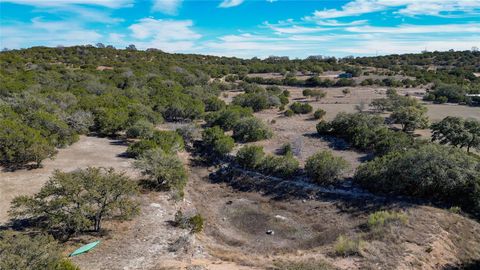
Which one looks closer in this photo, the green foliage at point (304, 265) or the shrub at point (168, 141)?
the green foliage at point (304, 265)

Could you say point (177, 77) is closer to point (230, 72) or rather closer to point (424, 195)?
point (230, 72)

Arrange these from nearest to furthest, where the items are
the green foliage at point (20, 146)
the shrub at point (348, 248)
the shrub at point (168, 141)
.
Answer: the shrub at point (348, 248), the green foliage at point (20, 146), the shrub at point (168, 141)

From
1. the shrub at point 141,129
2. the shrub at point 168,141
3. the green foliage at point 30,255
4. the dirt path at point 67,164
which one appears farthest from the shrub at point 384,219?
the shrub at point 141,129

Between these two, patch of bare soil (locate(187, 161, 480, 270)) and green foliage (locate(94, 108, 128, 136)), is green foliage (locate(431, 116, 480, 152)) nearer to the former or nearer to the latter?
patch of bare soil (locate(187, 161, 480, 270))

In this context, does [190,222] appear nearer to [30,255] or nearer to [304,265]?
[304,265]

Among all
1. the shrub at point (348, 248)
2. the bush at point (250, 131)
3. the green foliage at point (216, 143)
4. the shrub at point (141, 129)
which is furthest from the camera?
the bush at point (250, 131)

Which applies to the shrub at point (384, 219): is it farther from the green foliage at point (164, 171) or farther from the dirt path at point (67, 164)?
the dirt path at point (67, 164)

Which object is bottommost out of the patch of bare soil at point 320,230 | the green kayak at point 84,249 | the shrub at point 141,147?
the patch of bare soil at point 320,230
